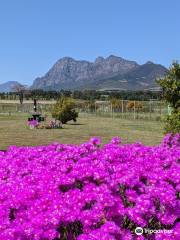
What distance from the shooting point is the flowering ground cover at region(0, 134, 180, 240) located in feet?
13.0

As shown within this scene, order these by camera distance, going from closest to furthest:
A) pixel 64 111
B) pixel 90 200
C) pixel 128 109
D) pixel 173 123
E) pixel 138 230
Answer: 1. pixel 138 230
2. pixel 90 200
3. pixel 173 123
4. pixel 64 111
5. pixel 128 109

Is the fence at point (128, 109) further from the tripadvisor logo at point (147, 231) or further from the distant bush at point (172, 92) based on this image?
the tripadvisor logo at point (147, 231)

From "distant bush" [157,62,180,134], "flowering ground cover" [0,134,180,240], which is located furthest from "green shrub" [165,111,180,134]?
"flowering ground cover" [0,134,180,240]

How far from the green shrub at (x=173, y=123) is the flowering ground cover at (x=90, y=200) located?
23.3 feet

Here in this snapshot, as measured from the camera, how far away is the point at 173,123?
1293cm

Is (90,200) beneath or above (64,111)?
above

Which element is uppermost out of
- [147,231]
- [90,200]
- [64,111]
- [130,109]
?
[90,200]

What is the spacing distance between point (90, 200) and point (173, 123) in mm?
8913

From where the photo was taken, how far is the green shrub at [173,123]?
41.7 ft

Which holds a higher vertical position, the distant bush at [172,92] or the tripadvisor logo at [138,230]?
the distant bush at [172,92]

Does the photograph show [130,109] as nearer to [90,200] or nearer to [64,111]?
[64,111]

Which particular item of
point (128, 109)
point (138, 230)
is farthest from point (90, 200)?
point (128, 109)

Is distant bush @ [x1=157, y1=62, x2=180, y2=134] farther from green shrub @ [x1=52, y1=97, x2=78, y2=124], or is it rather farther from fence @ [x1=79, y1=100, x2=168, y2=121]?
fence @ [x1=79, y1=100, x2=168, y2=121]

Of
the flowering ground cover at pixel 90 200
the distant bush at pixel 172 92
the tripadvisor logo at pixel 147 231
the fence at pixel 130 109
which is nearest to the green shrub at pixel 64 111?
the fence at pixel 130 109
